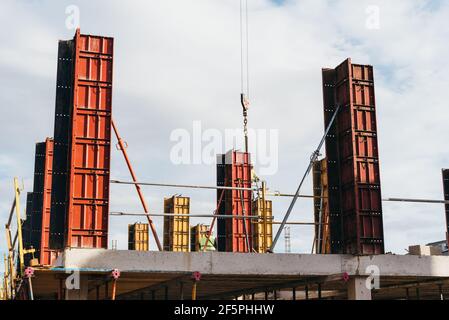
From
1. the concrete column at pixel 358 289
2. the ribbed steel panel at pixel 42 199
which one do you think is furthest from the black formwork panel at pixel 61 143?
the ribbed steel panel at pixel 42 199

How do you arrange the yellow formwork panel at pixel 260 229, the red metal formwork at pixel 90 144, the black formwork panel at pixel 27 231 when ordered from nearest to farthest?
the red metal formwork at pixel 90 144, the black formwork panel at pixel 27 231, the yellow formwork panel at pixel 260 229

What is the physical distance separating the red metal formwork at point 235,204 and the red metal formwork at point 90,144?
1410cm

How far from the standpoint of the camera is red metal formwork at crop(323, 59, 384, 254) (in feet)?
75.4

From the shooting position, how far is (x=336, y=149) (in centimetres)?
2469

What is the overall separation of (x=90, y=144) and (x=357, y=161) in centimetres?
953

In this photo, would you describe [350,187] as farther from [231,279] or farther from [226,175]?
[226,175]

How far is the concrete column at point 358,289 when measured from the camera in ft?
72.5

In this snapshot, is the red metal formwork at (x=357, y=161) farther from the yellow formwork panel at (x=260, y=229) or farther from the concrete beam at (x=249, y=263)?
the yellow formwork panel at (x=260, y=229)

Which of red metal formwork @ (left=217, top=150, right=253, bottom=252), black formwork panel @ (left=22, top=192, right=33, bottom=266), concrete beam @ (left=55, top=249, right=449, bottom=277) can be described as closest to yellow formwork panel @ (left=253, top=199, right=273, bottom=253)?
red metal formwork @ (left=217, top=150, right=253, bottom=252)

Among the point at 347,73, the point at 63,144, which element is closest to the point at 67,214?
the point at 63,144

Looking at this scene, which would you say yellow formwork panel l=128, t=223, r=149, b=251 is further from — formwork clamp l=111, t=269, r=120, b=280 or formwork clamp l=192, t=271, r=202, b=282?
formwork clamp l=111, t=269, r=120, b=280

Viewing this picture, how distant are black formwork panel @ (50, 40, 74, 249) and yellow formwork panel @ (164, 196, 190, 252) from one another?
2508 cm
